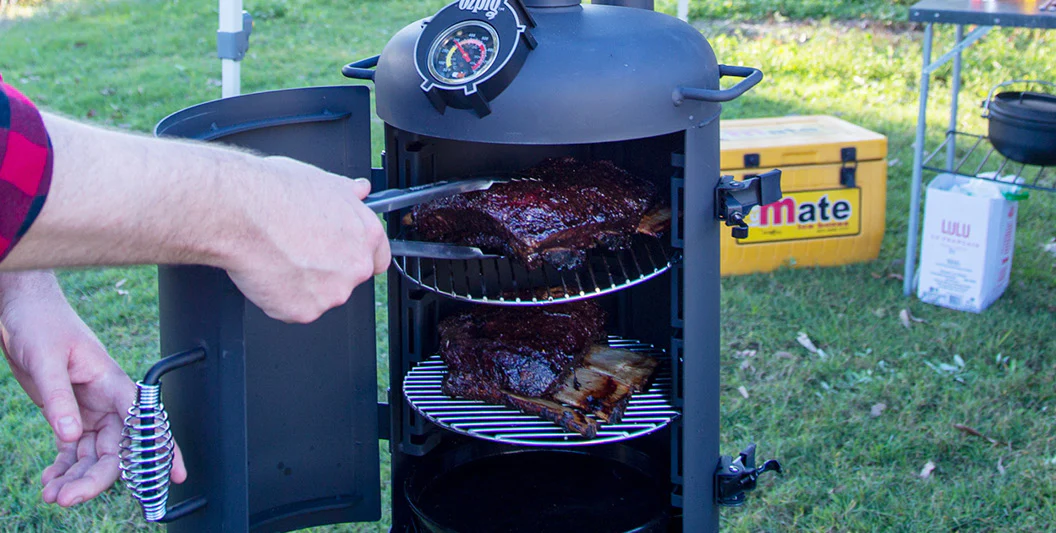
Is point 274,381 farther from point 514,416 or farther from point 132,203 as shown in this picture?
point 132,203

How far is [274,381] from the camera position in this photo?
2.24m

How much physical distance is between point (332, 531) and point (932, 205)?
9.92 feet

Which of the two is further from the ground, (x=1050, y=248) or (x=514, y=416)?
(x=514, y=416)

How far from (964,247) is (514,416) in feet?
9.79

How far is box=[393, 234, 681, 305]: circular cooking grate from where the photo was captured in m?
2.19

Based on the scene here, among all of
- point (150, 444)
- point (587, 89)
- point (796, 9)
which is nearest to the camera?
point (150, 444)

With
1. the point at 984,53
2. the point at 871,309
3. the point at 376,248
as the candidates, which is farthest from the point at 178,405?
the point at 984,53

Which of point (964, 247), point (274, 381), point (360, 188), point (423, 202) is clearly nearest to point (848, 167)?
point (964, 247)

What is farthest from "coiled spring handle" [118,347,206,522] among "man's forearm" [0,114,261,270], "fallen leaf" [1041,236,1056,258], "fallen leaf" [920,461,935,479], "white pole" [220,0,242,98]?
"fallen leaf" [1041,236,1056,258]

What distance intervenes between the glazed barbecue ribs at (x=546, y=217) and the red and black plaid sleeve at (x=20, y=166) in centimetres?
98

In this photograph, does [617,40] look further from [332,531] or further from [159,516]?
[332,531]

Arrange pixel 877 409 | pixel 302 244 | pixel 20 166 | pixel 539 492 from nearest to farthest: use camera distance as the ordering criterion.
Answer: pixel 20 166 < pixel 302 244 < pixel 539 492 < pixel 877 409

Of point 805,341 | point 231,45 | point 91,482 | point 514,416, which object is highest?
point 231,45

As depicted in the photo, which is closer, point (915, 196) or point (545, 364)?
point (545, 364)
